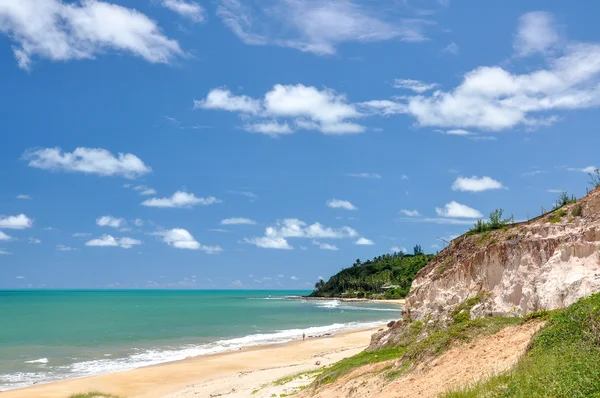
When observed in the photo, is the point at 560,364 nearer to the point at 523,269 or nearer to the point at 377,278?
the point at 523,269

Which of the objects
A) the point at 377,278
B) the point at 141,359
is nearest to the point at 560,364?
the point at 141,359

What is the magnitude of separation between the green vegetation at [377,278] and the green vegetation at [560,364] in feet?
404

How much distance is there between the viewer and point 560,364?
9266mm

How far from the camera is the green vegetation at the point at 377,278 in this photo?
5664 inches

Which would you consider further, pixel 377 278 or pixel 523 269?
pixel 377 278

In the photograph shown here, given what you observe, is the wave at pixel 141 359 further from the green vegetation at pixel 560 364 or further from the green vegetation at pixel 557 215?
the green vegetation at pixel 560 364

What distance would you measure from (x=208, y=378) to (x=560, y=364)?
24841 mm

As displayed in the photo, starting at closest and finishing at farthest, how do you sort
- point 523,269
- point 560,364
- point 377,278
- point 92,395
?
point 560,364 → point 523,269 → point 92,395 → point 377,278

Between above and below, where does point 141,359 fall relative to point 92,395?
above

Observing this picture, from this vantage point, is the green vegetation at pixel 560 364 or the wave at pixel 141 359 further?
the wave at pixel 141 359

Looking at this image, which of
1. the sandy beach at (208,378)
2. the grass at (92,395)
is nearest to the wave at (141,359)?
the sandy beach at (208,378)

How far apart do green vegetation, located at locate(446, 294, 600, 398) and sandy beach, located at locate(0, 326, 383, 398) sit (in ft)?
35.5

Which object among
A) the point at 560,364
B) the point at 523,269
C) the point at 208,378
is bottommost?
the point at 208,378

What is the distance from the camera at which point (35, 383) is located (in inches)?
1207
